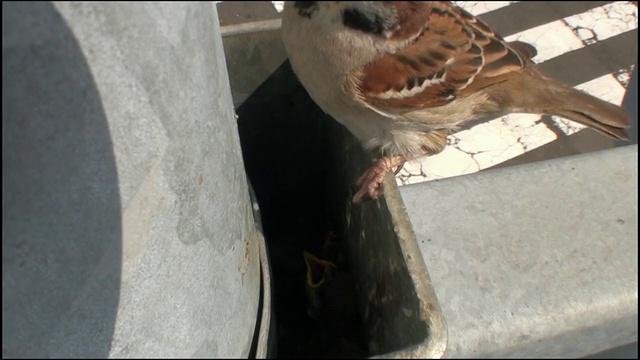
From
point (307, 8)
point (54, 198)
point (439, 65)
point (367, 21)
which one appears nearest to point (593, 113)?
point (439, 65)

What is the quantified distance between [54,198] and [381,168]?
82cm

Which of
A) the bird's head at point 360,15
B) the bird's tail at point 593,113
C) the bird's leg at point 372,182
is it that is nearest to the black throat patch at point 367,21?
the bird's head at point 360,15

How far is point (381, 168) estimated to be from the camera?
4.75ft

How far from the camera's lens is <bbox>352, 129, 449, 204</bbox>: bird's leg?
1.42 metres

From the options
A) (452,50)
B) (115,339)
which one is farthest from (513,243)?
(115,339)

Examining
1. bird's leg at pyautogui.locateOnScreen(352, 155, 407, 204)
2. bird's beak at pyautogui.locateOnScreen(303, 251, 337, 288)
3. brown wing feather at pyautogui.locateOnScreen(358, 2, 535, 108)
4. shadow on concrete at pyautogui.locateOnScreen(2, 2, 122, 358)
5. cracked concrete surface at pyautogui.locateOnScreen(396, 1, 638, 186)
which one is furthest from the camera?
cracked concrete surface at pyautogui.locateOnScreen(396, 1, 638, 186)

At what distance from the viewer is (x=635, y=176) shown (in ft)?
6.19

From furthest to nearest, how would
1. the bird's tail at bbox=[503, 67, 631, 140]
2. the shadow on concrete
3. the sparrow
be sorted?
the bird's tail at bbox=[503, 67, 631, 140], the sparrow, the shadow on concrete

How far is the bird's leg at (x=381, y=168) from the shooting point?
142cm

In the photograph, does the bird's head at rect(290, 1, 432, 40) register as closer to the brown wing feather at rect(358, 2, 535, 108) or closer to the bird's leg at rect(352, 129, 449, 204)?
the brown wing feather at rect(358, 2, 535, 108)

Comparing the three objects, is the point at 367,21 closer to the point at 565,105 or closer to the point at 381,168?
the point at 381,168

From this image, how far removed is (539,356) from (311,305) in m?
0.61

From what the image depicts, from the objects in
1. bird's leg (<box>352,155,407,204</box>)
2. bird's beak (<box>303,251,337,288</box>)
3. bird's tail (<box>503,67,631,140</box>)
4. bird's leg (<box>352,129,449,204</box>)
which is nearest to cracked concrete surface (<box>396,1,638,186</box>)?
bird's leg (<box>352,129,449,204</box>)

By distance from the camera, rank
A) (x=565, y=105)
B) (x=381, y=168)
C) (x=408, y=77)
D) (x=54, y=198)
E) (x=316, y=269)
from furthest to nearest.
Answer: (x=565, y=105) < (x=316, y=269) < (x=408, y=77) < (x=381, y=168) < (x=54, y=198)
